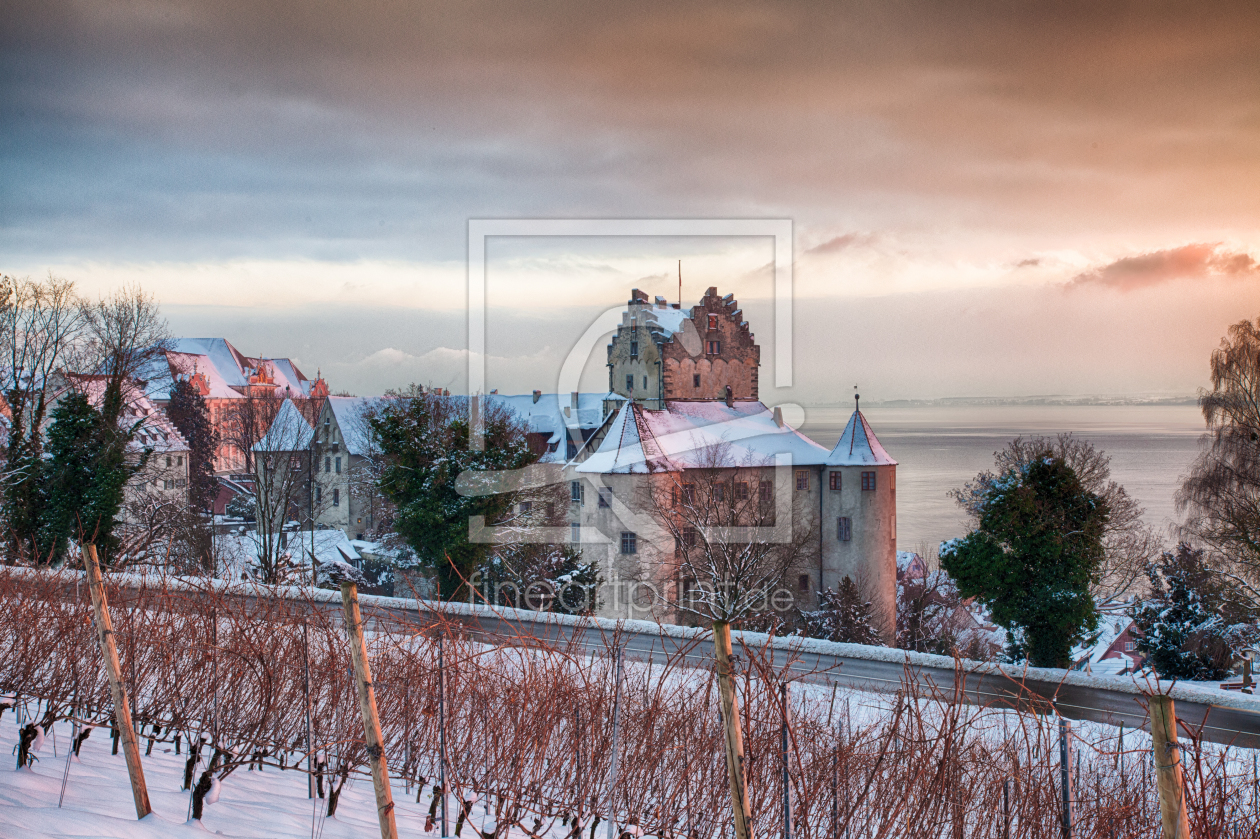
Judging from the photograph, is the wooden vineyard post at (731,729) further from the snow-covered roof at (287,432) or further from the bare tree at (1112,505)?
the snow-covered roof at (287,432)

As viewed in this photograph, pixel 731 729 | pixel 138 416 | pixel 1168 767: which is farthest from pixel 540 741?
pixel 138 416

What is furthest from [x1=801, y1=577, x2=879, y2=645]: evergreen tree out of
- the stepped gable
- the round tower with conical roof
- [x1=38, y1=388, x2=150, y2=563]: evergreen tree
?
[x1=38, y1=388, x2=150, y2=563]: evergreen tree

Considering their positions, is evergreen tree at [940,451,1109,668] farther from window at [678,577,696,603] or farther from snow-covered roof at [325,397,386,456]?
snow-covered roof at [325,397,386,456]

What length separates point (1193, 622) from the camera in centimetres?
2253

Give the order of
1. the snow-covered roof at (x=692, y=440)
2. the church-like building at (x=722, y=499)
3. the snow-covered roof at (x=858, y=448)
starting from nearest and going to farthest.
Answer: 1. the church-like building at (x=722, y=499)
2. the snow-covered roof at (x=692, y=440)
3. the snow-covered roof at (x=858, y=448)

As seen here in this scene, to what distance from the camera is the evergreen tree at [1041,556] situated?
66.4 ft

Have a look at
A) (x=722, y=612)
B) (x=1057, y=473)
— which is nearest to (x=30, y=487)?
(x=722, y=612)

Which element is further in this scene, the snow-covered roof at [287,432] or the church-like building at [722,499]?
the snow-covered roof at [287,432]

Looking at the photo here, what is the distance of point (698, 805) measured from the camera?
6344mm

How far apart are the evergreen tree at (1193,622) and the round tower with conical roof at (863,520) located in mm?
10752

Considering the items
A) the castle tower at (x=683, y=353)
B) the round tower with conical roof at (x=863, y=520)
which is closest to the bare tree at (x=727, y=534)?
the round tower with conical roof at (x=863, y=520)

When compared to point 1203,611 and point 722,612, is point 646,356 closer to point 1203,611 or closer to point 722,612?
point 722,612

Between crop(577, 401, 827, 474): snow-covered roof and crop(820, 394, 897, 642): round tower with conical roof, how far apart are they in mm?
1393

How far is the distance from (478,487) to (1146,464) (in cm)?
7723
